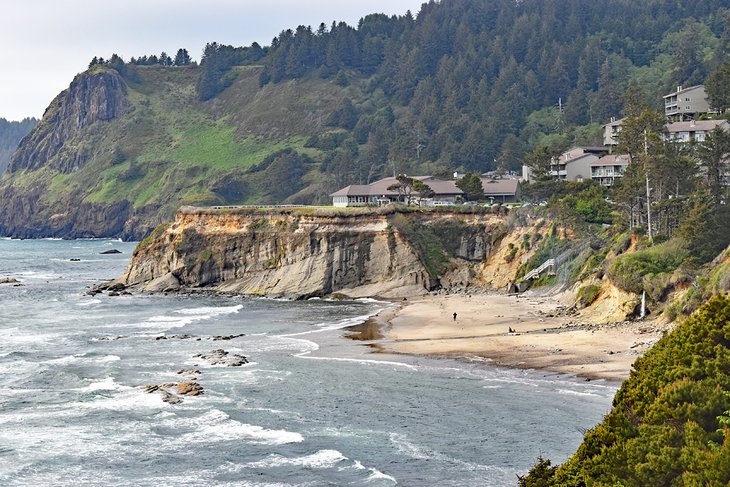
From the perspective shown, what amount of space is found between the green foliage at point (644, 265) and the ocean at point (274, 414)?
47.3 feet

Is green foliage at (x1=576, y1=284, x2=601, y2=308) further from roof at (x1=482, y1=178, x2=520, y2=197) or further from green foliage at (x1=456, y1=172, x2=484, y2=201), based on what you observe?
roof at (x1=482, y1=178, x2=520, y2=197)

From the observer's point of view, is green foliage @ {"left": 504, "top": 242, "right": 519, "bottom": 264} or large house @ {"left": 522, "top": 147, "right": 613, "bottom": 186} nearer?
green foliage @ {"left": 504, "top": 242, "right": 519, "bottom": 264}

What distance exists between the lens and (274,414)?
1636 inches

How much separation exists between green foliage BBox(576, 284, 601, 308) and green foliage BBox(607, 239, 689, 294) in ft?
6.83

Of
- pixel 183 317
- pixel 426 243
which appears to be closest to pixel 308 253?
pixel 426 243

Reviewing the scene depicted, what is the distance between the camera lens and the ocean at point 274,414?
3381cm

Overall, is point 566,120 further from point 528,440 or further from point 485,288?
point 528,440

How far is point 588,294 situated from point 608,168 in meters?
47.0

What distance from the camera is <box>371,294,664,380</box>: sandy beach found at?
4859 centimetres

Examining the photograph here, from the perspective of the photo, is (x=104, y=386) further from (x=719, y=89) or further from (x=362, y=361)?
(x=719, y=89)

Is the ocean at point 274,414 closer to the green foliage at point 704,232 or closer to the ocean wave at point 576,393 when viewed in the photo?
the ocean wave at point 576,393

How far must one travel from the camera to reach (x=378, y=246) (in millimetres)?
89875

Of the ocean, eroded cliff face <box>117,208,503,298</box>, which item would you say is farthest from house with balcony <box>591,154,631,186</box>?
the ocean

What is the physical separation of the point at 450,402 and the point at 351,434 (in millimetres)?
6070
